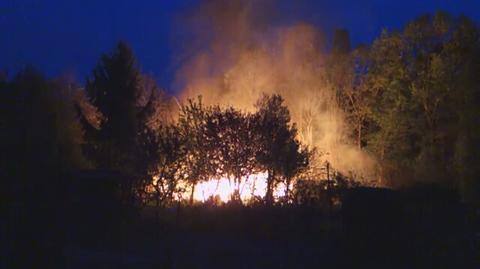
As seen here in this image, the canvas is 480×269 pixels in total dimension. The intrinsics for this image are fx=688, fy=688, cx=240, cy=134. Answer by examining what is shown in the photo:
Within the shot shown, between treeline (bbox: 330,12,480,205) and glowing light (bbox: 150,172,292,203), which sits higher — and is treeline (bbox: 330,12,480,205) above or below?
above

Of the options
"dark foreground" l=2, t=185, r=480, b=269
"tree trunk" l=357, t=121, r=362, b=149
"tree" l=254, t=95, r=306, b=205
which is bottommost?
"dark foreground" l=2, t=185, r=480, b=269

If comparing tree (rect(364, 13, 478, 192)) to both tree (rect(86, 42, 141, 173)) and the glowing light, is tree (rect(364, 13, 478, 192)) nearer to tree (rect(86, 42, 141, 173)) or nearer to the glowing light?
the glowing light

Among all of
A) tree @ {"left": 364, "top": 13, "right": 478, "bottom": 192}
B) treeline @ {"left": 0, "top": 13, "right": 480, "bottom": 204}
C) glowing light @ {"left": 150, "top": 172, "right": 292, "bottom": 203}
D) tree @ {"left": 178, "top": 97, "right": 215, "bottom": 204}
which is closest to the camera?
tree @ {"left": 178, "top": 97, "right": 215, "bottom": 204}

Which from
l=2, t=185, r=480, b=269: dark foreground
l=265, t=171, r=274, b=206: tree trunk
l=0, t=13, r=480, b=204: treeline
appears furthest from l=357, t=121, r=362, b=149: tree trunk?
l=2, t=185, r=480, b=269: dark foreground

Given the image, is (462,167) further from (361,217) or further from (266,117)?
(361,217)

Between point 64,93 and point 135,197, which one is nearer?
point 135,197

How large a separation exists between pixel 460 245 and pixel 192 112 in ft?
42.4

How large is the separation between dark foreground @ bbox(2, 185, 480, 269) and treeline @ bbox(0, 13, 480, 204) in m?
1.20

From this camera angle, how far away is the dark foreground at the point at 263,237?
13.4 metres

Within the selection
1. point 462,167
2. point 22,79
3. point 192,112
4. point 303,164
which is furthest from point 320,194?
point 22,79

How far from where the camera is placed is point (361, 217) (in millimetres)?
14812

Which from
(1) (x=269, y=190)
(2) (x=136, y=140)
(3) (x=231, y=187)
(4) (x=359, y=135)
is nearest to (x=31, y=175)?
(2) (x=136, y=140)

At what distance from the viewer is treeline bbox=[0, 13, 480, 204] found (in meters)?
21.9

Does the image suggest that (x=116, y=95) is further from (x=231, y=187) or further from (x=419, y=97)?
(x=419, y=97)
